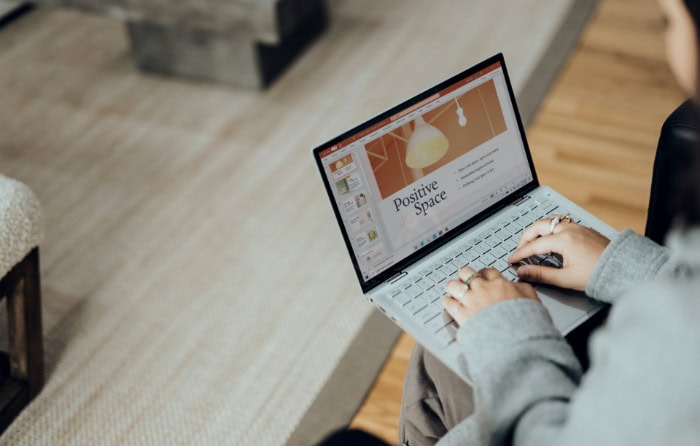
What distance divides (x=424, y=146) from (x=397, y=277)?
0.20 meters

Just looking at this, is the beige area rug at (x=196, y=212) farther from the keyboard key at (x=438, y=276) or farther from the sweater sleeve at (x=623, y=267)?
the sweater sleeve at (x=623, y=267)

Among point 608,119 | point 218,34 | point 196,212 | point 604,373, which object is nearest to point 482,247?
point 604,373

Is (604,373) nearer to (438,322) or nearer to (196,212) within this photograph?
(438,322)

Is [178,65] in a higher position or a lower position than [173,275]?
higher

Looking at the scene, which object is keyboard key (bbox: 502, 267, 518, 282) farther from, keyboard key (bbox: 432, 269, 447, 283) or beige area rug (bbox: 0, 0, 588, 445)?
beige area rug (bbox: 0, 0, 588, 445)

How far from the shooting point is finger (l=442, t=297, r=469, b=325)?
0.94 metres

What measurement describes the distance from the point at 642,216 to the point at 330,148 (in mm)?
1268

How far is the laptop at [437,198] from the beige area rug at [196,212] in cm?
61

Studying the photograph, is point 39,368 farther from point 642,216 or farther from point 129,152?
point 642,216

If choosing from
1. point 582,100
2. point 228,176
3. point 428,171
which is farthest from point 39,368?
point 582,100

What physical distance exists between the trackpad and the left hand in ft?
0.25

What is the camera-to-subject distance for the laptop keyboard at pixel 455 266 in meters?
1.03

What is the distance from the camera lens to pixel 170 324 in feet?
5.87

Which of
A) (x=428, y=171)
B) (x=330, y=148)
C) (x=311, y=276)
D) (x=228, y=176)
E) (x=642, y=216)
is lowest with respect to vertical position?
(x=642, y=216)
